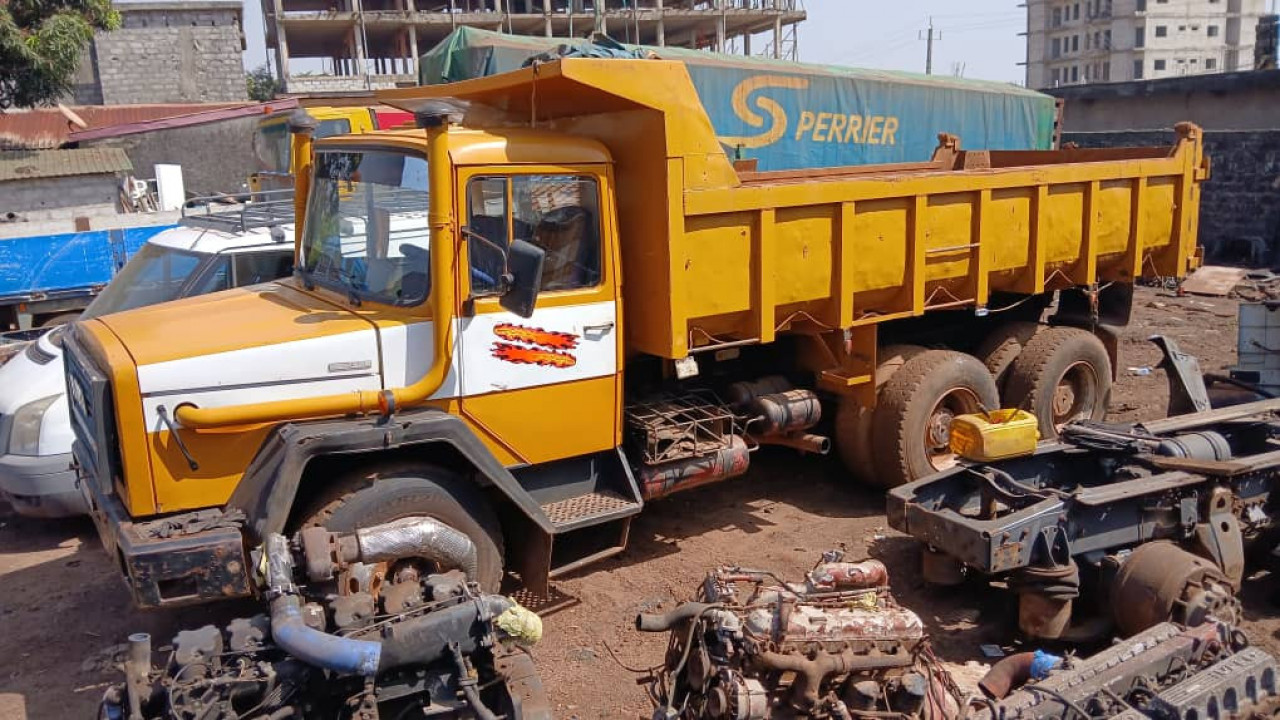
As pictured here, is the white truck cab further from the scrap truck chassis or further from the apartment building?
the apartment building

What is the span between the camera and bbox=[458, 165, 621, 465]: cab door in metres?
4.76

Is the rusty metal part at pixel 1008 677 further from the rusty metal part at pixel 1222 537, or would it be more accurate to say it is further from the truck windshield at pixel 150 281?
the truck windshield at pixel 150 281

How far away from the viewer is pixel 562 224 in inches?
199

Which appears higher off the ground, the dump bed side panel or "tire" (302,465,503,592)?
the dump bed side panel

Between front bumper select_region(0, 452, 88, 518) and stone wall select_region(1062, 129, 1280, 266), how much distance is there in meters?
17.8

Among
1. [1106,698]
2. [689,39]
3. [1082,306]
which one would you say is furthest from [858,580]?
[689,39]

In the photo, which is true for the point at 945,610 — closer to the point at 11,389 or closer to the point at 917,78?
the point at 11,389

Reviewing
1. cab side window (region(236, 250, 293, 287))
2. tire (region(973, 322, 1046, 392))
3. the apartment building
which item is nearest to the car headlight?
cab side window (region(236, 250, 293, 287))

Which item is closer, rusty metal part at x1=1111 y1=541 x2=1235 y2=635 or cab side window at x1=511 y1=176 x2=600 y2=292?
rusty metal part at x1=1111 y1=541 x2=1235 y2=635

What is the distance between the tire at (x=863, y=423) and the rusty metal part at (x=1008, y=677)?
2.41m

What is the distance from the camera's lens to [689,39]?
37.6m

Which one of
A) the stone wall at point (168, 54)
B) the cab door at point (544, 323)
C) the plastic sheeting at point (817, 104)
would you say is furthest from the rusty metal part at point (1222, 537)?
the stone wall at point (168, 54)

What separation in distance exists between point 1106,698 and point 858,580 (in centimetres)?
99

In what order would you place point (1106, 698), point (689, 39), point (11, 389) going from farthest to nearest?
point (689, 39), point (11, 389), point (1106, 698)
